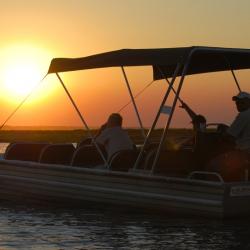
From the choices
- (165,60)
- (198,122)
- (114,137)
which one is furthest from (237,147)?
(114,137)

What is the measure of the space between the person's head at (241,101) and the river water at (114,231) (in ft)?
5.78

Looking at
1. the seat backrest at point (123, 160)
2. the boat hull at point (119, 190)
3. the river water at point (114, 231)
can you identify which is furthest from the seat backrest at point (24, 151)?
the seat backrest at point (123, 160)

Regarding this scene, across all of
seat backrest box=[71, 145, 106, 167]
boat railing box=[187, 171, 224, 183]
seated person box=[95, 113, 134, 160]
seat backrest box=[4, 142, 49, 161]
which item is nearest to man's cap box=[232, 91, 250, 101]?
boat railing box=[187, 171, 224, 183]

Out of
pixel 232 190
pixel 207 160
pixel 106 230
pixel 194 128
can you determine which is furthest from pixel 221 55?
pixel 106 230

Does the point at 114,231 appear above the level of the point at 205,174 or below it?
below

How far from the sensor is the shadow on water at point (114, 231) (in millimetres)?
9766

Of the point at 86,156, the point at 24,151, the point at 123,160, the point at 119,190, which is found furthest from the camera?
the point at 24,151

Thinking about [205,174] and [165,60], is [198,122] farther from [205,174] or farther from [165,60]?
[165,60]

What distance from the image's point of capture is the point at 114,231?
35.3 ft

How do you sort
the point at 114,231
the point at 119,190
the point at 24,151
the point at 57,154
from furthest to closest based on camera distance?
the point at 24,151 < the point at 57,154 < the point at 119,190 < the point at 114,231

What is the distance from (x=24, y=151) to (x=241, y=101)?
5039mm

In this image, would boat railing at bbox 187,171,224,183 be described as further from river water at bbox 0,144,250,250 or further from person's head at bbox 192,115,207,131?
person's head at bbox 192,115,207,131

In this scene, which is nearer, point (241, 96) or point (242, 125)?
point (242, 125)

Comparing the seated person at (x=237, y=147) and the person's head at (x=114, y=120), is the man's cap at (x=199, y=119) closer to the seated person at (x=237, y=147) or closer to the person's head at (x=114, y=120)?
the seated person at (x=237, y=147)
